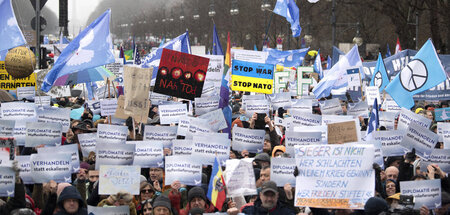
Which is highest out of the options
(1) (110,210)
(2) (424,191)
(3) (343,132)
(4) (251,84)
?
(4) (251,84)

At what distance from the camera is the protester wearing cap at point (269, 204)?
24.1ft

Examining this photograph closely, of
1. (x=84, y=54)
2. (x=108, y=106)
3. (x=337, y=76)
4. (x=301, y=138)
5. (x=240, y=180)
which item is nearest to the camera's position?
(x=240, y=180)

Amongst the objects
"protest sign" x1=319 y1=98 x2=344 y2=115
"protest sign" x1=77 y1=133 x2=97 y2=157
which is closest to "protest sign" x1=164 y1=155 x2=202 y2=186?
"protest sign" x1=77 y1=133 x2=97 y2=157

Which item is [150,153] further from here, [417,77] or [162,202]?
[417,77]

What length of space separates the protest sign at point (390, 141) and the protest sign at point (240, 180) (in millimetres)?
2841

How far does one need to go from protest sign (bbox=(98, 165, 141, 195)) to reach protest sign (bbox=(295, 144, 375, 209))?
161 cm

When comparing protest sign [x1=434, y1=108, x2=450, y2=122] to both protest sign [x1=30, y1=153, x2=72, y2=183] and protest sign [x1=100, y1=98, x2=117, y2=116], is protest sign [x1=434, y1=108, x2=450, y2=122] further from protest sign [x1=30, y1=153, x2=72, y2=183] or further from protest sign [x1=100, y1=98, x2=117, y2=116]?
protest sign [x1=30, y1=153, x2=72, y2=183]

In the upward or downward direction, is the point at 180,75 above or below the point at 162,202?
above

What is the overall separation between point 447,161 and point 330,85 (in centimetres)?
734

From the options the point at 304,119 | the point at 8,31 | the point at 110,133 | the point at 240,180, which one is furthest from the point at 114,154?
the point at 8,31

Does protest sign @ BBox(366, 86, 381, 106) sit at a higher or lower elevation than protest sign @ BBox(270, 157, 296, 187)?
higher

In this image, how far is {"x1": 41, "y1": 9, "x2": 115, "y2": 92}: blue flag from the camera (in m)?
13.0

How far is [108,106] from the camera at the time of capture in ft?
43.9

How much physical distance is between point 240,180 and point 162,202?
752 mm
